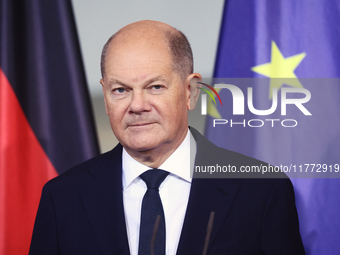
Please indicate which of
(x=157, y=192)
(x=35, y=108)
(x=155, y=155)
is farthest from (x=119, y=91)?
(x=35, y=108)

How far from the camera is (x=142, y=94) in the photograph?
4.48ft

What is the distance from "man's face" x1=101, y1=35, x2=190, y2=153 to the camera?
4.47ft

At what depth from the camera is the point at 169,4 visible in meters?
2.12

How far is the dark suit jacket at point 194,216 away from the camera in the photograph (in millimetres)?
1358

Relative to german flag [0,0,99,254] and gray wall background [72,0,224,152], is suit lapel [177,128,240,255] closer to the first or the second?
gray wall background [72,0,224,152]

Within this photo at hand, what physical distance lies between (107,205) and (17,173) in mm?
777

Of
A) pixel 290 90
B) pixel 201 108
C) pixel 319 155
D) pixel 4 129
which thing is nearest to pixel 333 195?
pixel 319 155

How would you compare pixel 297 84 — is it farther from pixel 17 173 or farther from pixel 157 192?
pixel 17 173

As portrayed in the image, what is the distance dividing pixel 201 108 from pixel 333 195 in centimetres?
81

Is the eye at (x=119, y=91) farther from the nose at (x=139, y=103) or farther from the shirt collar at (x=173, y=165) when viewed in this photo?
the shirt collar at (x=173, y=165)

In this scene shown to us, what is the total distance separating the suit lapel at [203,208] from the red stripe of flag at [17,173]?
3.11 feet

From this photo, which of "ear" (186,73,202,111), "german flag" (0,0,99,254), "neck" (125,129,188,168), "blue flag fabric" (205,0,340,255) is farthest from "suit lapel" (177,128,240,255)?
"german flag" (0,0,99,254)

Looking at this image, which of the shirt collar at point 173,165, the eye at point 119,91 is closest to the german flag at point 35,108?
the shirt collar at point 173,165

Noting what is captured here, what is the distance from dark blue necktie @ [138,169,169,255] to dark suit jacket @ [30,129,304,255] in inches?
2.6
